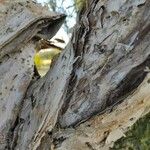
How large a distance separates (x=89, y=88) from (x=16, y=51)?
471 mm

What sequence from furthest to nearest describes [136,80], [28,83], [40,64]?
[40,64] → [28,83] → [136,80]

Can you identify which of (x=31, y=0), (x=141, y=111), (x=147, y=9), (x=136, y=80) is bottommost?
(x=141, y=111)

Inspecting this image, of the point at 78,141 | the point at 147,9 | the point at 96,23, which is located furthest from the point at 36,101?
the point at 147,9

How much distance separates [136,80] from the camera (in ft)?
5.68

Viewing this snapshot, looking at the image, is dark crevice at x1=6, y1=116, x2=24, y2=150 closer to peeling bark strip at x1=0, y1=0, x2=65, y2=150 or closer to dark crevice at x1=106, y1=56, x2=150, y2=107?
peeling bark strip at x1=0, y1=0, x2=65, y2=150

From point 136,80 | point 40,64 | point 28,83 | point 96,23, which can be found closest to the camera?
point 136,80

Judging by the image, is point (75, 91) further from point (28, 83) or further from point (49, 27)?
point (49, 27)

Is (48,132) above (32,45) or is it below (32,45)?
below

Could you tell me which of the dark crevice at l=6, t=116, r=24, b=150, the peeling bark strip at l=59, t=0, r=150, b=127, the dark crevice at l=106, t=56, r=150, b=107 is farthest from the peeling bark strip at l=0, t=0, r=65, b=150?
the dark crevice at l=106, t=56, r=150, b=107

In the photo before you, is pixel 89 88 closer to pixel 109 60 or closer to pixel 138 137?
pixel 109 60

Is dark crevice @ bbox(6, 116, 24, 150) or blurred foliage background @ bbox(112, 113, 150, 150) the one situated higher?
dark crevice @ bbox(6, 116, 24, 150)

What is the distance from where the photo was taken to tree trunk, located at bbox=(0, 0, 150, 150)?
5.70 feet

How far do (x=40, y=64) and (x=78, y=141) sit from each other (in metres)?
1.20

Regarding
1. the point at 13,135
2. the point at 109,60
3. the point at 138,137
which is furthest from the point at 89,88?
the point at 138,137
